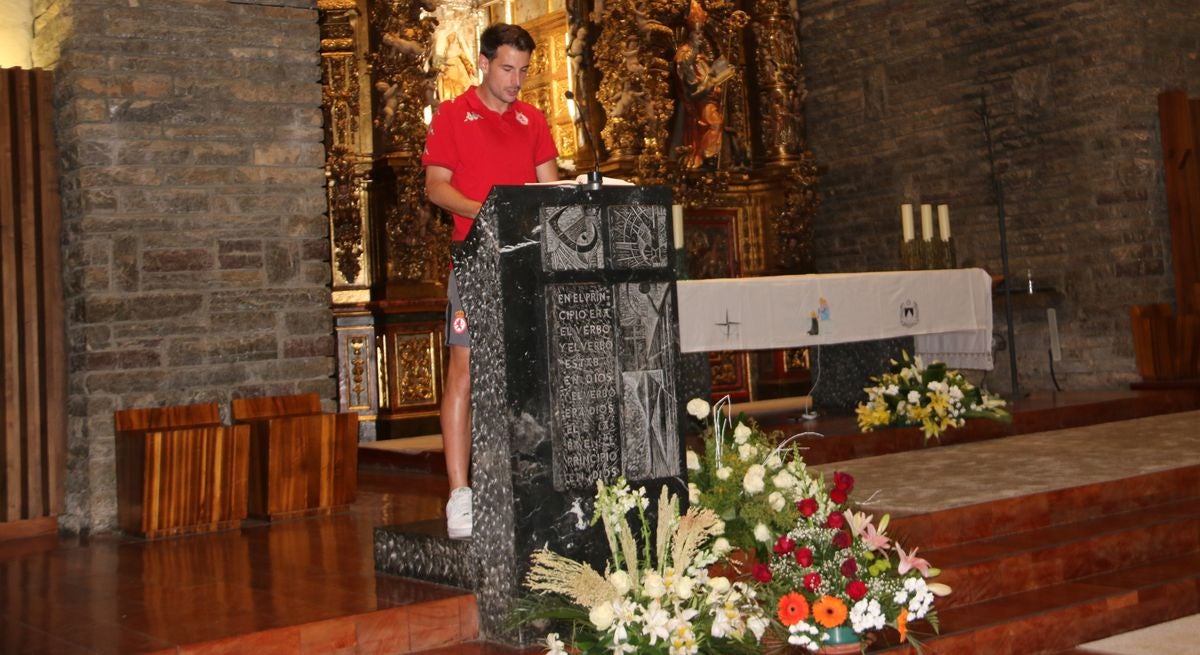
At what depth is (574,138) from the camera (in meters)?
11.7

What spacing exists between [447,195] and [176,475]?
2.43 metres

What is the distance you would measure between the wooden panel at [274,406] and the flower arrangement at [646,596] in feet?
10.9

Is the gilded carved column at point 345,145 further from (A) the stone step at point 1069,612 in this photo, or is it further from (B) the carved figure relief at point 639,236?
(A) the stone step at point 1069,612

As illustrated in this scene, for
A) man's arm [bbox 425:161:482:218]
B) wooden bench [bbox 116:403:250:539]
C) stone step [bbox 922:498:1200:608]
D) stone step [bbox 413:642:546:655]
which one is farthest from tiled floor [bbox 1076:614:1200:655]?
wooden bench [bbox 116:403:250:539]

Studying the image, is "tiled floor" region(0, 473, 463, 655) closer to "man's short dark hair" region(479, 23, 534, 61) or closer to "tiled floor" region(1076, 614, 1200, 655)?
"man's short dark hair" region(479, 23, 534, 61)

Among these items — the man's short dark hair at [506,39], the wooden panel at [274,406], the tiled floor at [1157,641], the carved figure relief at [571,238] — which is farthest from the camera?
the wooden panel at [274,406]

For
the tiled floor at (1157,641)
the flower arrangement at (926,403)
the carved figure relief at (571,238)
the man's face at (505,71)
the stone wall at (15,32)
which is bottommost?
the tiled floor at (1157,641)

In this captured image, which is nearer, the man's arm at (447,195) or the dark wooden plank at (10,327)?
the man's arm at (447,195)

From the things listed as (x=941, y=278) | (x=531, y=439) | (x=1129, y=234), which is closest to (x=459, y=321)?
(x=531, y=439)

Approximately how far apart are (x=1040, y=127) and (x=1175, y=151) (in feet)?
Answer: 3.58

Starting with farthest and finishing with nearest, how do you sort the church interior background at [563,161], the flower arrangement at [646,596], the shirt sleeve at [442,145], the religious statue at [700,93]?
the religious statue at [700,93], the church interior background at [563,161], the shirt sleeve at [442,145], the flower arrangement at [646,596]

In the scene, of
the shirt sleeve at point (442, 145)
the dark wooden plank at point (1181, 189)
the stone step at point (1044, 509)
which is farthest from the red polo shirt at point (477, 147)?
the dark wooden plank at point (1181, 189)

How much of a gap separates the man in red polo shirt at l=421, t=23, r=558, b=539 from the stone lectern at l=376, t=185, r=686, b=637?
1.30 ft

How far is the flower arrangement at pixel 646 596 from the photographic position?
11.0ft
